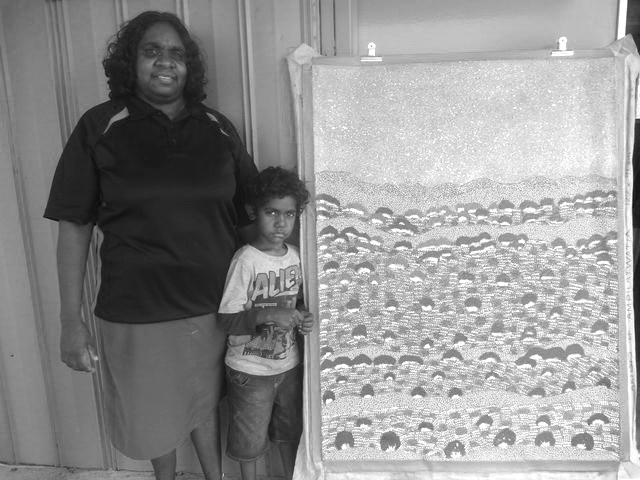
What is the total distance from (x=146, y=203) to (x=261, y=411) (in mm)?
832

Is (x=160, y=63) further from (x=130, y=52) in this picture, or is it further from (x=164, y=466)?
(x=164, y=466)

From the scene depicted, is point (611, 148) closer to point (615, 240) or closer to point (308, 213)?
point (615, 240)

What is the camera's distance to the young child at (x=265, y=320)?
166 cm

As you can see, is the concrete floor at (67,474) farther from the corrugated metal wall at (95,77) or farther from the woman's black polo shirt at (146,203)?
the woman's black polo shirt at (146,203)

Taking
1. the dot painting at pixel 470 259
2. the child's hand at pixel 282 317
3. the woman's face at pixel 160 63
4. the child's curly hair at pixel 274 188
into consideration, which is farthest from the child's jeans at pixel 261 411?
the woman's face at pixel 160 63

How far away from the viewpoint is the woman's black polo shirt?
60.1 inches

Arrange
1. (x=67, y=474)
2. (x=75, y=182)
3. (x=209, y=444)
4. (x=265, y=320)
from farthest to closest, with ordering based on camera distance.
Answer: (x=67, y=474) < (x=209, y=444) < (x=265, y=320) < (x=75, y=182)

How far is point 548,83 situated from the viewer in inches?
67.6

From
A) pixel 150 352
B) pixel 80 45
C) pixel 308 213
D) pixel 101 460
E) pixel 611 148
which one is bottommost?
pixel 101 460

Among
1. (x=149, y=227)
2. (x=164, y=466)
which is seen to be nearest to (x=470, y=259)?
(x=149, y=227)

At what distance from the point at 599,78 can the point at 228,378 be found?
1646mm

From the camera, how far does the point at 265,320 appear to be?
1621 millimetres

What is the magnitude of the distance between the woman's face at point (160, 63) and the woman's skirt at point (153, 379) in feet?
2.44

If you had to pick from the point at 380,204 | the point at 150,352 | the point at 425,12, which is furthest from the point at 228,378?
the point at 425,12
